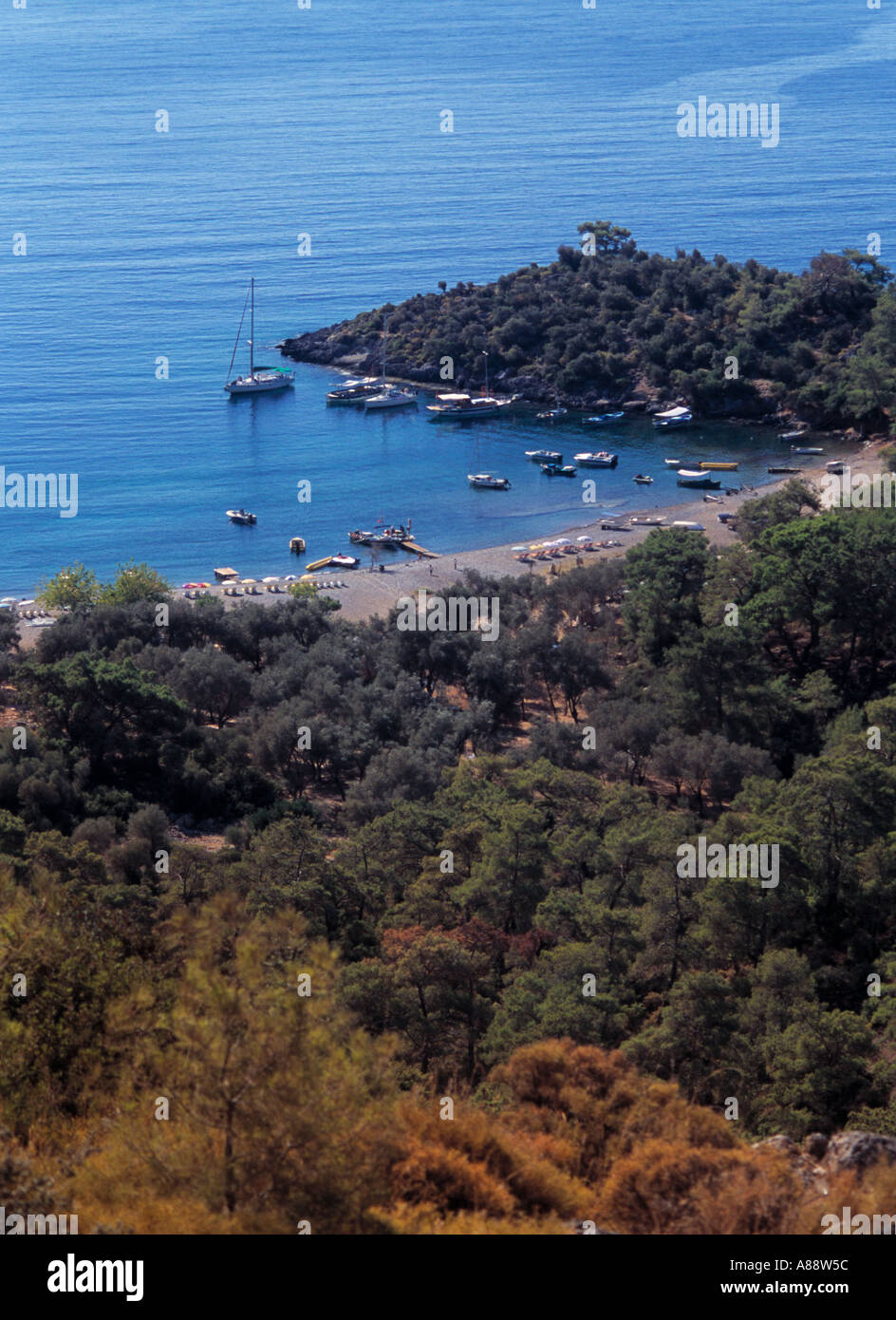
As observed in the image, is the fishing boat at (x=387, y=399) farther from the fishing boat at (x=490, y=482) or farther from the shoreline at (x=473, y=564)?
the shoreline at (x=473, y=564)

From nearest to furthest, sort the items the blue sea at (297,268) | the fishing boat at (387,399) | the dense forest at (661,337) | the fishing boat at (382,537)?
the fishing boat at (382,537) → the blue sea at (297,268) → the dense forest at (661,337) → the fishing boat at (387,399)

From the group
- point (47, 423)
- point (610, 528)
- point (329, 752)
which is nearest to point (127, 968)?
point (329, 752)

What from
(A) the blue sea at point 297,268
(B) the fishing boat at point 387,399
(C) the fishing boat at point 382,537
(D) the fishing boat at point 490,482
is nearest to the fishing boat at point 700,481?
(A) the blue sea at point 297,268

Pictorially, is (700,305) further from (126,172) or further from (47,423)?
(126,172)

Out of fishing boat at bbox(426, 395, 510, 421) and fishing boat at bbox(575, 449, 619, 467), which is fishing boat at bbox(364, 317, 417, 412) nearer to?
fishing boat at bbox(426, 395, 510, 421)

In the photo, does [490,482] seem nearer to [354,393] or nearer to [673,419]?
[673,419]

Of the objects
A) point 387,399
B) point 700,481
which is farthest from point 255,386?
point 700,481
